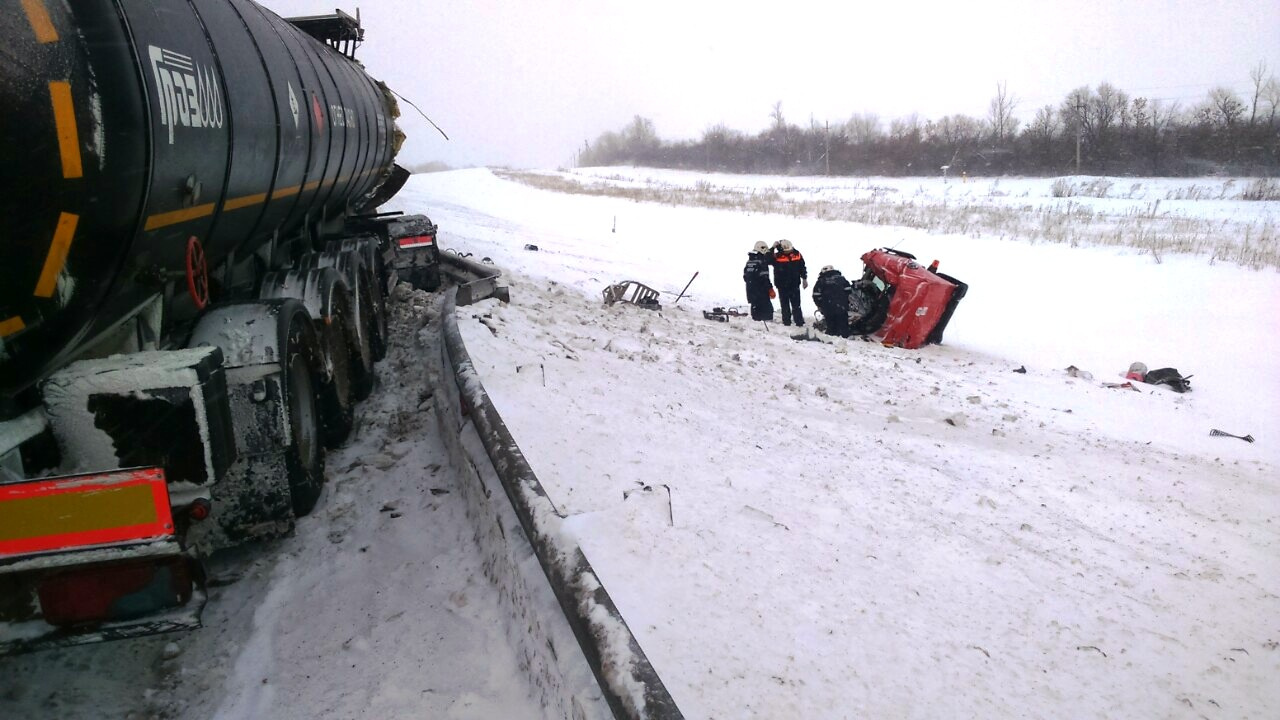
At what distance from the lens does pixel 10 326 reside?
222cm

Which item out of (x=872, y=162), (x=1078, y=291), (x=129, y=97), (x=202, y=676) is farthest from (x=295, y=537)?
(x=872, y=162)

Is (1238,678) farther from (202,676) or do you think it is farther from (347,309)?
(347,309)

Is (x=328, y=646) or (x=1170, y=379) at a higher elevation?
(x=328, y=646)

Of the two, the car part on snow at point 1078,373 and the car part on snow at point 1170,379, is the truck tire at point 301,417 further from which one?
the car part on snow at point 1170,379

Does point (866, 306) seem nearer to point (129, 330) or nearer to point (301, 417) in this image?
point (301, 417)

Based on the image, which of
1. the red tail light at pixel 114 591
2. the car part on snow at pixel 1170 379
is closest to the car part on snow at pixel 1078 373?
the car part on snow at pixel 1170 379

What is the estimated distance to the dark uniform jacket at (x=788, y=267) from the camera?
11.5m

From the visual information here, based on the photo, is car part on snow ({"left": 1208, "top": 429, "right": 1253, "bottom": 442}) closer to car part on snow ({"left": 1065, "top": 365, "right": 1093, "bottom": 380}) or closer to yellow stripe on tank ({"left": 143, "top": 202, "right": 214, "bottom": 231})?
car part on snow ({"left": 1065, "top": 365, "right": 1093, "bottom": 380})

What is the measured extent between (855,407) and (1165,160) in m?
39.1

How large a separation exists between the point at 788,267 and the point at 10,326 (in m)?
10.4

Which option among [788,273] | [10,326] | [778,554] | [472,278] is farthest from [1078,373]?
[10,326]

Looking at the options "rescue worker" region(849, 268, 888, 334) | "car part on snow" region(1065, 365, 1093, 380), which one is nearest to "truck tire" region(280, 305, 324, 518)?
"rescue worker" region(849, 268, 888, 334)

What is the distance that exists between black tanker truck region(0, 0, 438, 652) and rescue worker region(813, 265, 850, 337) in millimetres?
8196

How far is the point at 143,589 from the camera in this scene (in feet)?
8.38
